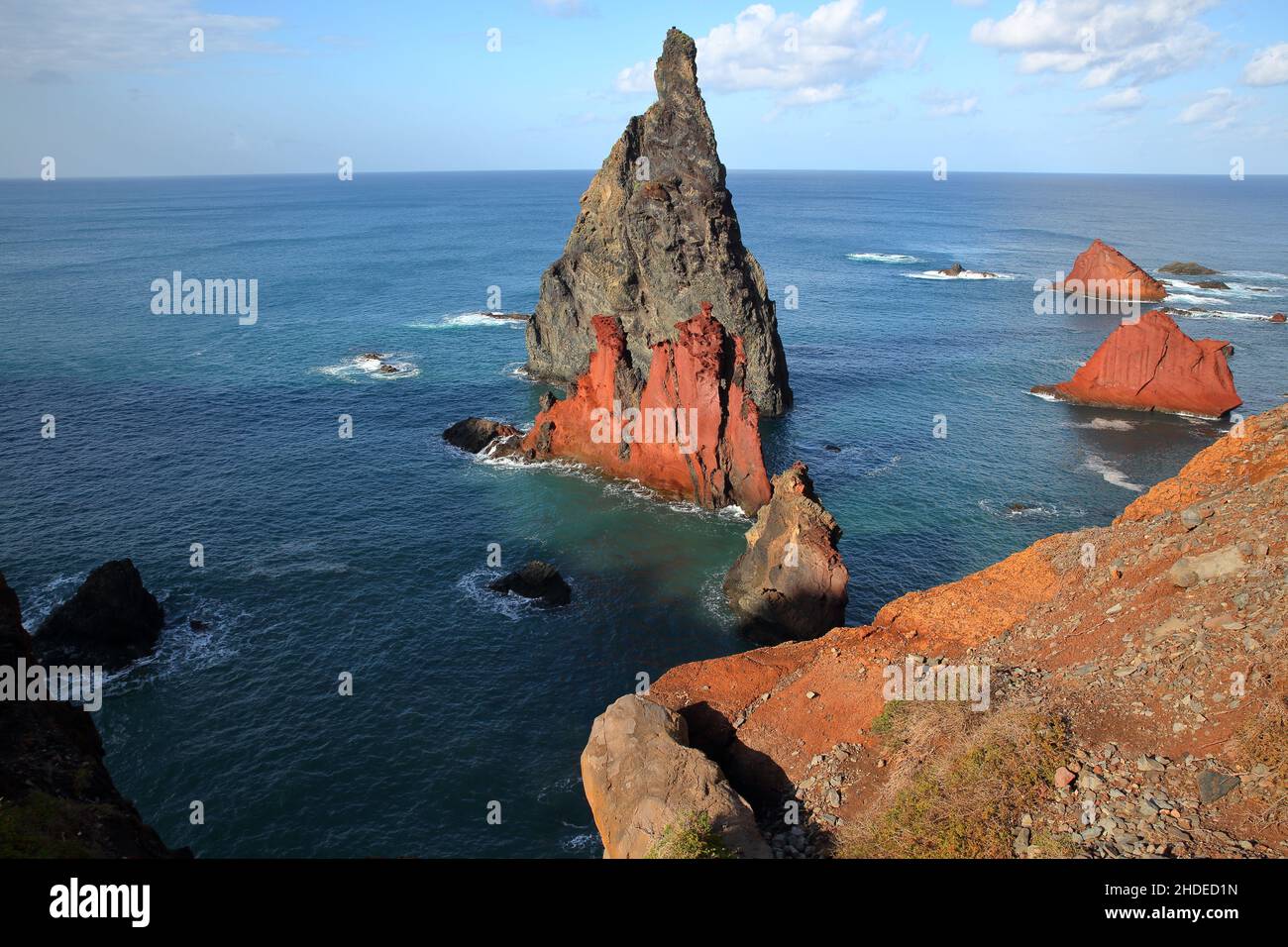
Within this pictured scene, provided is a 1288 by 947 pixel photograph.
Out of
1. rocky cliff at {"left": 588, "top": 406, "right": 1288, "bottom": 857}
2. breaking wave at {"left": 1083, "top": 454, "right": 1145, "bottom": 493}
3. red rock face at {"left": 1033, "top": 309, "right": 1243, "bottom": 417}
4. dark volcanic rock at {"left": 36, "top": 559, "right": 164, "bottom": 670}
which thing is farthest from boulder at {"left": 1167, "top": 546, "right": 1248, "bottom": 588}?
red rock face at {"left": 1033, "top": 309, "right": 1243, "bottom": 417}

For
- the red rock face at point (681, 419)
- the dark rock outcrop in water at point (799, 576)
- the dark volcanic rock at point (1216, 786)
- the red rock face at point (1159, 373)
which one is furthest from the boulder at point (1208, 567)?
the red rock face at point (1159, 373)

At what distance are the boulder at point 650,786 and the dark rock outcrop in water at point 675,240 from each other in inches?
2297

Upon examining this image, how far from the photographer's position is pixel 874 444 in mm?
76188

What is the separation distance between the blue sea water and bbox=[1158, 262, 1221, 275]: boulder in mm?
40170

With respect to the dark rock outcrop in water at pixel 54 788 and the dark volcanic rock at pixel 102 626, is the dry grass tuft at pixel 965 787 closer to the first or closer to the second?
the dark rock outcrop in water at pixel 54 788

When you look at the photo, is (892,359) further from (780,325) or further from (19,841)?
(19,841)

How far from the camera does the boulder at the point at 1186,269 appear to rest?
159 metres

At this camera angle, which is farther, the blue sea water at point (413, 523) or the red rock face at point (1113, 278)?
the red rock face at point (1113, 278)

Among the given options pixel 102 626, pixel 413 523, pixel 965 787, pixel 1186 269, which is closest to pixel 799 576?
pixel 965 787

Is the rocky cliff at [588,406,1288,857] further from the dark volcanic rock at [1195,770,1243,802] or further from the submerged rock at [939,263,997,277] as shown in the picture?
the submerged rock at [939,263,997,277]

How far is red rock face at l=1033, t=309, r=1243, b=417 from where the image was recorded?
8331cm

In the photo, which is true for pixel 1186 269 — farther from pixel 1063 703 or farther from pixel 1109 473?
pixel 1063 703
